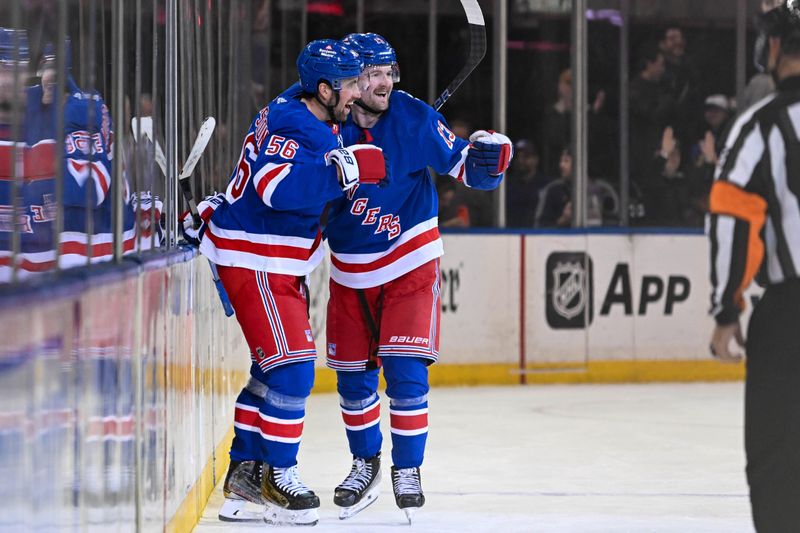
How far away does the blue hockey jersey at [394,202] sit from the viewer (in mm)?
3428

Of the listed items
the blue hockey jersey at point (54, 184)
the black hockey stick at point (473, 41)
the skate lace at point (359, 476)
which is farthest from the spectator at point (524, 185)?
the blue hockey jersey at point (54, 184)

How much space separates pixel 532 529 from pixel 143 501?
3.74ft

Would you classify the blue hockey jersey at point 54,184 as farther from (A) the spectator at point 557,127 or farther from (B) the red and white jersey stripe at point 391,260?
(A) the spectator at point 557,127

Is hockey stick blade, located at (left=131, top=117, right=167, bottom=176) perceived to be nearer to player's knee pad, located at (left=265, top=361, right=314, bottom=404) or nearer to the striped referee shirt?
player's knee pad, located at (left=265, top=361, right=314, bottom=404)

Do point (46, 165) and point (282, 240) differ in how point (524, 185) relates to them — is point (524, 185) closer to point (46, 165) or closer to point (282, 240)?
point (282, 240)

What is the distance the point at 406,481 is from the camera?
11.0 feet

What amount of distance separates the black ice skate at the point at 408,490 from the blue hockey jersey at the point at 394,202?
0.48 metres

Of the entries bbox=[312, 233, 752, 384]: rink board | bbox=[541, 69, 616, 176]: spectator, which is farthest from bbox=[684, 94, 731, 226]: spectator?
bbox=[541, 69, 616, 176]: spectator

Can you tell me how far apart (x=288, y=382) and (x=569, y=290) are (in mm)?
3877

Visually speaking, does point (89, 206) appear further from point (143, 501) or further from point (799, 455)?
point (799, 455)

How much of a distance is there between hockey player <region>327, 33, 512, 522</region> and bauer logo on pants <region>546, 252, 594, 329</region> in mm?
3404

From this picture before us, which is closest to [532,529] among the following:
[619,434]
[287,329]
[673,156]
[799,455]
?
[287,329]

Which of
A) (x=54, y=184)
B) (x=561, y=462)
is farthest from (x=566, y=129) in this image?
(x=54, y=184)

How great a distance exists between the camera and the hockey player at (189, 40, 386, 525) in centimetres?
313
